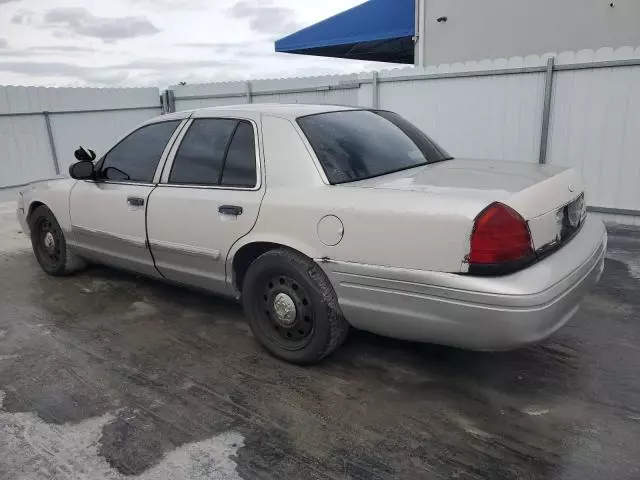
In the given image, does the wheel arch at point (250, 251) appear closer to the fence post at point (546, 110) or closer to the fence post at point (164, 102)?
the fence post at point (546, 110)

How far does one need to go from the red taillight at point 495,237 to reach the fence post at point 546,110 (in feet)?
15.8

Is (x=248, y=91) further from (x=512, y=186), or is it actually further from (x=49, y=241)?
(x=512, y=186)

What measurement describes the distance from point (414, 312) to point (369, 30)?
12.7 m

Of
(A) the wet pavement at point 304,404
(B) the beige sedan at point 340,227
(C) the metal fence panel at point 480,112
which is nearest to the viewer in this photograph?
(A) the wet pavement at point 304,404

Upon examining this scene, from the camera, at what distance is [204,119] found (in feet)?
12.6

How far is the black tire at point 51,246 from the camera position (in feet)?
16.7

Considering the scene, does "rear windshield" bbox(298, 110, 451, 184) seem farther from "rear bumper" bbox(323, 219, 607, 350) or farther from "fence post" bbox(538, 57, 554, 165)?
"fence post" bbox(538, 57, 554, 165)

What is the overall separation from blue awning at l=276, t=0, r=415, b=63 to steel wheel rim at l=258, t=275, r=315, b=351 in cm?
1103

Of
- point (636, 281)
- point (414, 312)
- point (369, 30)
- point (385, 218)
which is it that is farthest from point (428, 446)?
point (369, 30)

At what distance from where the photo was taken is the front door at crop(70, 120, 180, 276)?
4047 mm

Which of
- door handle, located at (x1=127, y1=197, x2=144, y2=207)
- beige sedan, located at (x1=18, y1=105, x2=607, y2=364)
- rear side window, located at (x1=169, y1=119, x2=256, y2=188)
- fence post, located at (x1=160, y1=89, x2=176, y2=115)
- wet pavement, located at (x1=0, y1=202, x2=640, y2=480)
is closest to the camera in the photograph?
wet pavement, located at (x1=0, y1=202, x2=640, y2=480)

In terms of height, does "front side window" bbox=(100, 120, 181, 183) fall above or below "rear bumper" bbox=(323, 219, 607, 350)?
above

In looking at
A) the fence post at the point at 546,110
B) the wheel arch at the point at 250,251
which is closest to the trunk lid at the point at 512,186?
the wheel arch at the point at 250,251

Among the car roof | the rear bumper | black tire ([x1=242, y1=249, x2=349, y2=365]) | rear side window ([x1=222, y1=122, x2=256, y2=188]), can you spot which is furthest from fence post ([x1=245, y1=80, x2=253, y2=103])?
the rear bumper
